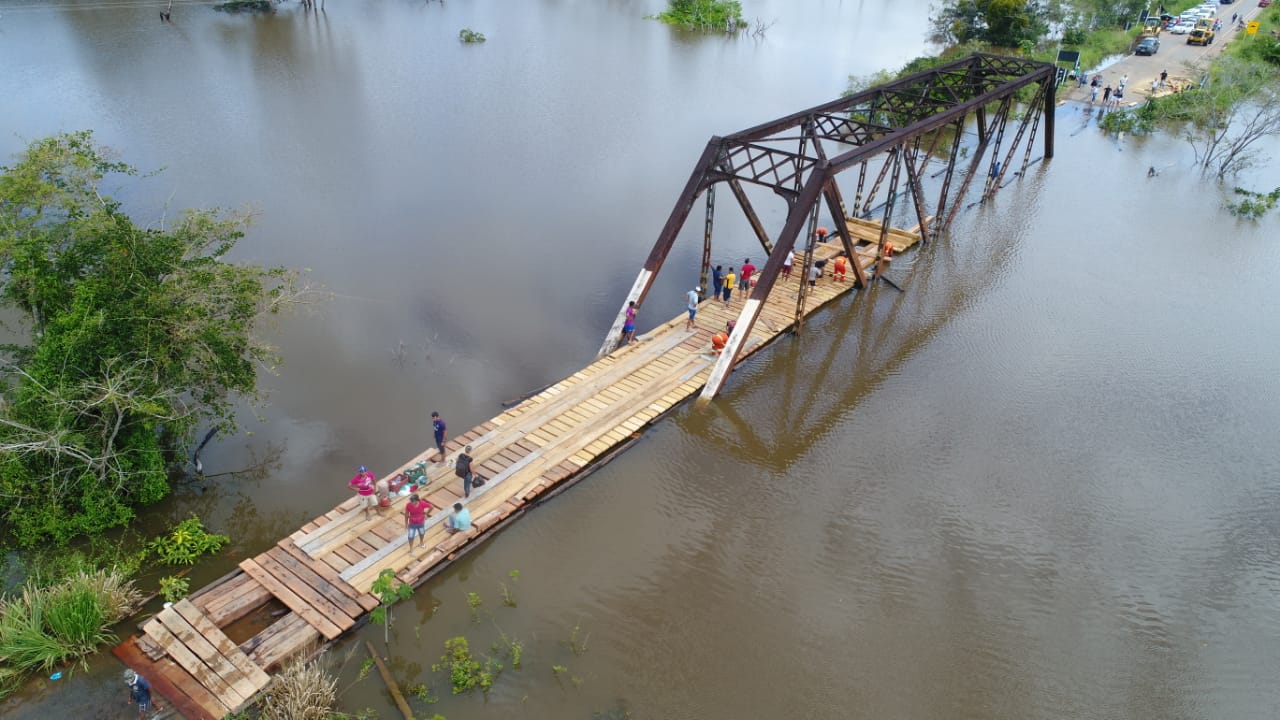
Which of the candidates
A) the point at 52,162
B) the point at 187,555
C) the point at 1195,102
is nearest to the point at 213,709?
the point at 187,555

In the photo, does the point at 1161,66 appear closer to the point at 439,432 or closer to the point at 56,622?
the point at 439,432

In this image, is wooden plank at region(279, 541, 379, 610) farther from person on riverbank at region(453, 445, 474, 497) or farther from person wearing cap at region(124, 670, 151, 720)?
person wearing cap at region(124, 670, 151, 720)

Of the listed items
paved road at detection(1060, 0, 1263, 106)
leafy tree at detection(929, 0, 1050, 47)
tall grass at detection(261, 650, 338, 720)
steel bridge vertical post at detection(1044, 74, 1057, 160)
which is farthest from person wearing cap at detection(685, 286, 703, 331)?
leafy tree at detection(929, 0, 1050, 47)

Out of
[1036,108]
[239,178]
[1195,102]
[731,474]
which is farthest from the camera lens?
[1195,102]

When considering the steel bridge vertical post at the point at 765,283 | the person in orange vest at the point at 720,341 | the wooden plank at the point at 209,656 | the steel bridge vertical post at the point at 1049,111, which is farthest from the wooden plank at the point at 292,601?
the steel bridge vertical post at the point at 1049,111

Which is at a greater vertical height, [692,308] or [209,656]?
[692,308]

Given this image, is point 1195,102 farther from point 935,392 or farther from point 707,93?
point 935,392

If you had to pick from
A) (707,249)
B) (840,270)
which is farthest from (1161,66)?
(707,249)

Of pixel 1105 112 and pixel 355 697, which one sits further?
pixel 1105 112
